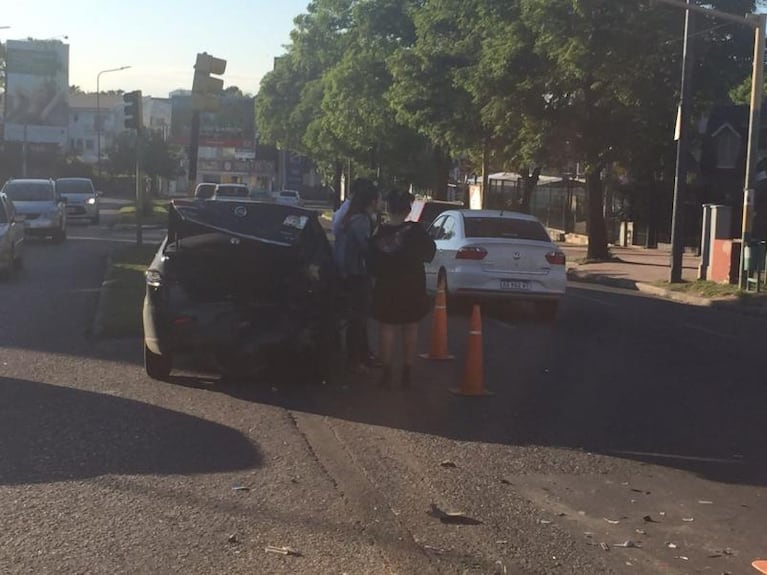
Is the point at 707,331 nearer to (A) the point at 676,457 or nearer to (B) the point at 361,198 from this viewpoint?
(B) the point at 361,198

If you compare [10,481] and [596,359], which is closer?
[10,481]

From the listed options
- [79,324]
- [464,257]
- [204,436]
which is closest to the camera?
[204,436]

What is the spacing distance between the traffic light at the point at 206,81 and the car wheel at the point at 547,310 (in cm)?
655

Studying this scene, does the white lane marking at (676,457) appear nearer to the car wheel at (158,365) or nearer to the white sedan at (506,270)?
the car wheel at (158,365)

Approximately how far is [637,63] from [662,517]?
75.5 ft

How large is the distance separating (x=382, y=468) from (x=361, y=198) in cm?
424

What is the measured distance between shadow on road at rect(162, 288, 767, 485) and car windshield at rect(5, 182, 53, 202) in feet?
67.8

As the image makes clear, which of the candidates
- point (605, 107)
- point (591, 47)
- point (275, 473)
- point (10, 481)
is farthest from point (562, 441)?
point (605, 107)

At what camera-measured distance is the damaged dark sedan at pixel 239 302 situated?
10297mm

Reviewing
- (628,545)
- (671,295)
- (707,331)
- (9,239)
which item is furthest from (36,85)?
(628,545)

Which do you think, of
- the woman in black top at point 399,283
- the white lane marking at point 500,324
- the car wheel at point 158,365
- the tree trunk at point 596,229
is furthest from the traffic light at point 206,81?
the tree trunk at point 596,229

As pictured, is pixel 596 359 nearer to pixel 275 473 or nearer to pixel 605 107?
pixel 275 473

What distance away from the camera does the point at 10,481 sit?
705 cm

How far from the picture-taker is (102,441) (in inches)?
321
